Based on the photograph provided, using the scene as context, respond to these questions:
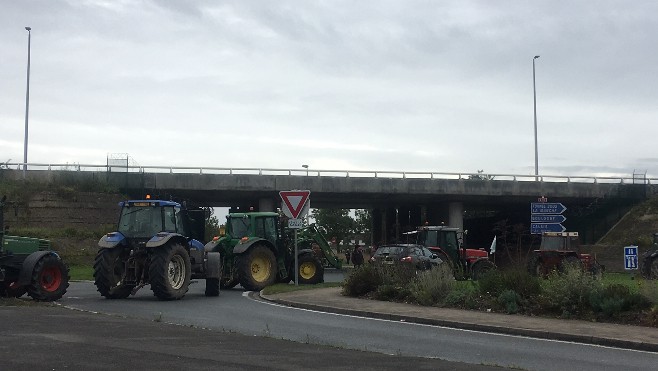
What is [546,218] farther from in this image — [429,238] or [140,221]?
[140,221]

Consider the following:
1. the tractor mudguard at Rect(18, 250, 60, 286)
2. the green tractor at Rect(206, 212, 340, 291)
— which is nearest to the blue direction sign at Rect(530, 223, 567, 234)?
the green tractor at Rect(206, 212, 340, 291)

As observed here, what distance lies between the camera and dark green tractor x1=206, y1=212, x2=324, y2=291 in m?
25.4

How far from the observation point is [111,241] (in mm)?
21312

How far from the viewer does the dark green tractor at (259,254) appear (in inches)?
1000

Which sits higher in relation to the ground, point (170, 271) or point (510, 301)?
point (170, 271)

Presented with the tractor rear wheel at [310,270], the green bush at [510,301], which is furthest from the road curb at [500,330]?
the tractor rear wheel at [310,270]

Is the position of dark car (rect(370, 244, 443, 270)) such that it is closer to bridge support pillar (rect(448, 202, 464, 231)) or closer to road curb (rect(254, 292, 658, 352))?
road curb (rect(254, 292, 658, 352))

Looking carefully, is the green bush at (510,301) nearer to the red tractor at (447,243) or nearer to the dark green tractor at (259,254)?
the dark green tractor at (259,254)

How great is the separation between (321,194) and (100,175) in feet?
43.6

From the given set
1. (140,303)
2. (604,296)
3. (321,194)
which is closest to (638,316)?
(604,296)

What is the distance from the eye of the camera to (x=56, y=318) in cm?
1447

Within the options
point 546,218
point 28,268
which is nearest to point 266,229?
point 28,268

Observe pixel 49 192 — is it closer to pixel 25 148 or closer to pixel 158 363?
pixel 25 148

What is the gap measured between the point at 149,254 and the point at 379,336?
894 centimetres
